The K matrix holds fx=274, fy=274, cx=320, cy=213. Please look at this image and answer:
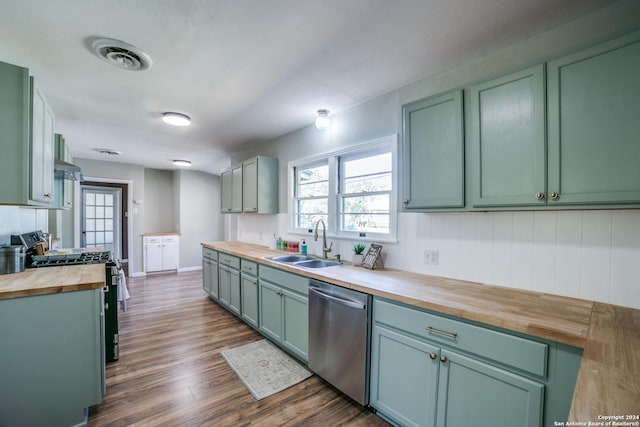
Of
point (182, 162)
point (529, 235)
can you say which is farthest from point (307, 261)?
point (182, 162)

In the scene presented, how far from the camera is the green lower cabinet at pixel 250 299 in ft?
10.1

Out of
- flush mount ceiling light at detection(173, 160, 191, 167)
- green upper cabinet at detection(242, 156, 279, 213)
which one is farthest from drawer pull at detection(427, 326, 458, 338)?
flush mount ceiling light at detection(173, 160, 191, 167)

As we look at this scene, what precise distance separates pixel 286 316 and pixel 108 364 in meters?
1.67

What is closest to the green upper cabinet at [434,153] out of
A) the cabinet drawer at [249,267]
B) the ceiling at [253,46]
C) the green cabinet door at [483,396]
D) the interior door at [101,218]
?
Result: the ceiling at [253,46]

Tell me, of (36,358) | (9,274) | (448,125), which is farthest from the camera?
(9,274)

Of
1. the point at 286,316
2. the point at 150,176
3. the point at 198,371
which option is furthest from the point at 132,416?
the point at 150,176

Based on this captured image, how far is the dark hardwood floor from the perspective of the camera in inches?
72.7

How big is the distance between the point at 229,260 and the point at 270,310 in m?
1.15

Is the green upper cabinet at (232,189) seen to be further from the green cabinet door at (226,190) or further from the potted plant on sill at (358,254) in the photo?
the potted plant on sill at (358,254)

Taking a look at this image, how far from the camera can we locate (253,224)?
183 inches

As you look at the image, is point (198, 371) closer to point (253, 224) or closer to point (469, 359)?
point (469, 359)

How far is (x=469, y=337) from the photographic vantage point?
137cm

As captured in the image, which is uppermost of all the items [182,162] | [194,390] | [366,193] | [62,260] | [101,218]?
[182,162]

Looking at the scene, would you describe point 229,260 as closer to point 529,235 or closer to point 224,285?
point 224,285
